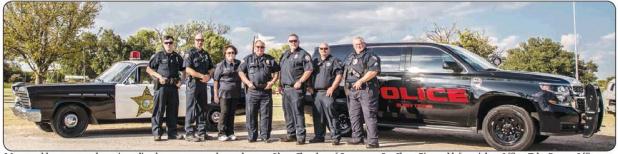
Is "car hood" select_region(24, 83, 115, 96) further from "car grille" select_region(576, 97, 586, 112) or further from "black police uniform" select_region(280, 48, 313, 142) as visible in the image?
"car grille" select_region(576, 97, 586, 112)

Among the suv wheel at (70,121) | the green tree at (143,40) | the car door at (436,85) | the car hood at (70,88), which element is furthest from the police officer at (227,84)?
the green tree at (143,40)

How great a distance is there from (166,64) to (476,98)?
177 inches

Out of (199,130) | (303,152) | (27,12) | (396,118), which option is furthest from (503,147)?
(27,12)

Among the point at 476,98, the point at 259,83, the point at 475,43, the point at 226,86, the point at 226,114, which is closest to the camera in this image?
the point at 476,98

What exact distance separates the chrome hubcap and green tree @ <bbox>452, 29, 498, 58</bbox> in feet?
81.8

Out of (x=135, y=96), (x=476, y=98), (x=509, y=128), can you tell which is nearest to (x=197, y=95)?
(x=135, y=96)

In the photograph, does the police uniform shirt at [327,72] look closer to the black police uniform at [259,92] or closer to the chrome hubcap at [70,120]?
the black police uniform at [259,92]

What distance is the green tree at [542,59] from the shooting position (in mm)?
38094

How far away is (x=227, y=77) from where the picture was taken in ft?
28.3

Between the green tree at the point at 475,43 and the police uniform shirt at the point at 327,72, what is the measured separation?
2412 centimetres

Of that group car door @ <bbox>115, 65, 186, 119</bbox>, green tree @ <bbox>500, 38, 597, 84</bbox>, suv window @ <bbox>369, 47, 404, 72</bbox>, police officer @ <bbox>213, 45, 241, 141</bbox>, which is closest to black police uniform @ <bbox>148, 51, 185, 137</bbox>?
police officer @ <bbox>213, 45, 241, 141</bbox>

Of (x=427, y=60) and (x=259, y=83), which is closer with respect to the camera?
(x=427, y=60)

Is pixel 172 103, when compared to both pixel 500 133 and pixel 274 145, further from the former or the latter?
pixel 500 133

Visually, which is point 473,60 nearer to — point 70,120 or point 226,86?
point 226,86
